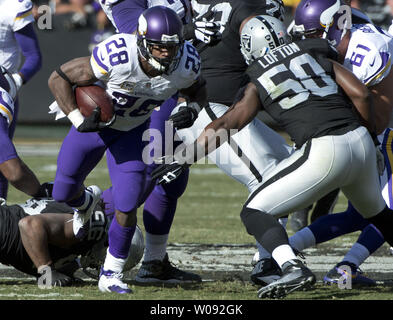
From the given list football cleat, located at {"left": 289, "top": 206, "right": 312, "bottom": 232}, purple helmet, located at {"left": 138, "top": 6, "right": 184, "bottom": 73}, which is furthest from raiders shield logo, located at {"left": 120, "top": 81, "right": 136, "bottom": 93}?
football cleat, located at {"left": 289, "top": 206, "right": 312, "bottom": 232}

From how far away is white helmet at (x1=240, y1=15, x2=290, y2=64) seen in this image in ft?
16.3

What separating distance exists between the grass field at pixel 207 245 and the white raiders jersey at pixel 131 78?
964 millimetres

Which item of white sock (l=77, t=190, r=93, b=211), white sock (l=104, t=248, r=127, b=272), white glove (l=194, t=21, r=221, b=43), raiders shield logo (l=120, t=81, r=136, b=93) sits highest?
raiders shield logo (l=120, t=81, r=136, b=93)

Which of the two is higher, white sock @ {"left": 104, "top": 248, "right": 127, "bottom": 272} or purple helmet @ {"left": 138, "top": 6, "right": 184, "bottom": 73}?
purple helmet @ {"left": 138, "top": 6, "right": 184, "bottom": 73}

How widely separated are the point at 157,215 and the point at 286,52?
1.40 m

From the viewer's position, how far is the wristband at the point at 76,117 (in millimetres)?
4492

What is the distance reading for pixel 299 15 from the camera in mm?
4891

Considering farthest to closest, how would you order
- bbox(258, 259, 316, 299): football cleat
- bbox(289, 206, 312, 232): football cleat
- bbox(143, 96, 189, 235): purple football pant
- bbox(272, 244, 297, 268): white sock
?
bbox(289, 206, 312, 232): football cleat < bbox(143, 96, 189, 235): purple football pant < bbox(272, 244, 297, 268): white sock < bbox(258, 259, 316, 299): football cleat

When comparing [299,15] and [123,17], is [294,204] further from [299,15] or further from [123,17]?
[123,17]

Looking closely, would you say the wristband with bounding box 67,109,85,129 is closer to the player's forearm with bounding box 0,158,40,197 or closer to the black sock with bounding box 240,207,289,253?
the player's forearm with bounding box 0,158,40,197

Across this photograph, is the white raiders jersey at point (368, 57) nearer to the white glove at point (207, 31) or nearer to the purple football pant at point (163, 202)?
the white glove at point (207, 31)

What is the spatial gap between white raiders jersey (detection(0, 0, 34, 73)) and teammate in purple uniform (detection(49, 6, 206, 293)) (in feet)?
6.81

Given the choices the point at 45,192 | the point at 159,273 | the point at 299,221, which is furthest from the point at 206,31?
the point at 299,221

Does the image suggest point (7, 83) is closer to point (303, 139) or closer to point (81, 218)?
point (81, 218)
